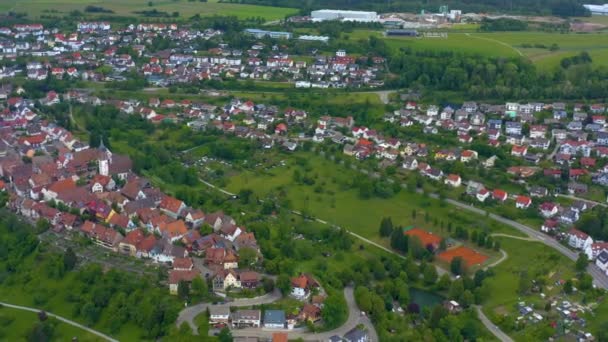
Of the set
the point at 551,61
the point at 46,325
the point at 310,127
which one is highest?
the point at 551,61

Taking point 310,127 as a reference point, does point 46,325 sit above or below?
below

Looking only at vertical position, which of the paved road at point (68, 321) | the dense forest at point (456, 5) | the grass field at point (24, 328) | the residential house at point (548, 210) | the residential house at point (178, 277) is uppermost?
the dense forest at point (456, 5)

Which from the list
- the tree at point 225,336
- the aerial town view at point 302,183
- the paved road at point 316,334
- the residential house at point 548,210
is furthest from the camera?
the residential house at point 548,210

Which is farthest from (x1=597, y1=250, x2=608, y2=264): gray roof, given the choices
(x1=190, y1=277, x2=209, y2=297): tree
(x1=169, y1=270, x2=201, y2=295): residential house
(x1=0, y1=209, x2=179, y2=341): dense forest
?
(x1=0, y1=209, x2=179, y2=341): dense forest

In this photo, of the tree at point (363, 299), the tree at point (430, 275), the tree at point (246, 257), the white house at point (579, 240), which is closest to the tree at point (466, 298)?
the tree at point (430, 275)

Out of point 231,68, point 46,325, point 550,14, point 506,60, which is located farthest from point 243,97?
point 550,14

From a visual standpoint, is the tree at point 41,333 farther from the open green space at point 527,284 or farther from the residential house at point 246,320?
the open green space at point 527,284

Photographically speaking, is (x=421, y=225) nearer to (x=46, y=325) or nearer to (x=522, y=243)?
(x=522, y=243)
